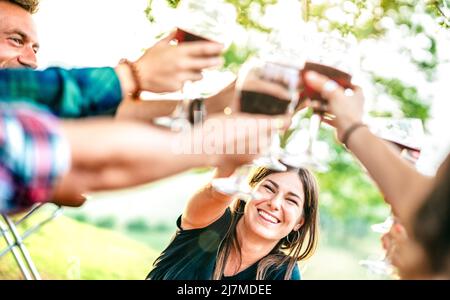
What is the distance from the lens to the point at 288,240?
6.74 feet

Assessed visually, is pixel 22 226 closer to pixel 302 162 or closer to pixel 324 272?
pixel 324 272

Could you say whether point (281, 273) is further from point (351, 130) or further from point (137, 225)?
point (137, 225)

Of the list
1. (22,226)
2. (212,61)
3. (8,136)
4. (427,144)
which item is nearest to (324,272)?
(22,226)

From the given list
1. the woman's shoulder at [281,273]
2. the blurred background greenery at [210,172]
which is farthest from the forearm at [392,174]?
Result: the blurred background greenery at [210,172]

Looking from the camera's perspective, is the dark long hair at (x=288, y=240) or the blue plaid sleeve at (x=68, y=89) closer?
the blue plaid sleeve at (x=68, y=89)

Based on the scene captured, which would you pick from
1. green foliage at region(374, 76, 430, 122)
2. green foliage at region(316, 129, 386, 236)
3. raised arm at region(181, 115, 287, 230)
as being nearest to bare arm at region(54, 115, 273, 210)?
raised arm at region(181, 115, 287, 230)

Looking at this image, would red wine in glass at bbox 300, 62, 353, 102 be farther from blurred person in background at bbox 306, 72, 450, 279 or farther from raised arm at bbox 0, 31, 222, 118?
raised arm at bbox 0, 31, 222, 118

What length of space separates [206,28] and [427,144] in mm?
971

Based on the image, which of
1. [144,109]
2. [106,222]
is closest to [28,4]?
[144,109]

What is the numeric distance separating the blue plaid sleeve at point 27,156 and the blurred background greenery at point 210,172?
169 cm

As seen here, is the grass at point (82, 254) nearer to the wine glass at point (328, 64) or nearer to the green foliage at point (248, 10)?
the green foliage at point (248, 10)

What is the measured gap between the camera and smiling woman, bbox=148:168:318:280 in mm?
1929

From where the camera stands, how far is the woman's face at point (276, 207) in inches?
79.0
